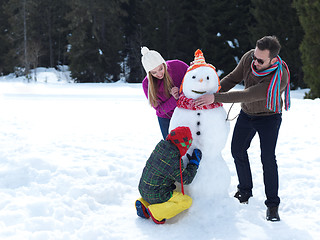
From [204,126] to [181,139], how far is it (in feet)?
1.05

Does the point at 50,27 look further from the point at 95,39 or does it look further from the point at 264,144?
the point at 264,144

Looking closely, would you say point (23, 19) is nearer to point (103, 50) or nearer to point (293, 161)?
point (103, 50)

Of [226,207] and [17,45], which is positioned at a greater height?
[17,45]

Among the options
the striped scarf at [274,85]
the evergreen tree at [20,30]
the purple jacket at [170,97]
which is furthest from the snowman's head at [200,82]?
the evergreen tree at [20,30]

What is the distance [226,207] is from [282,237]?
552mm

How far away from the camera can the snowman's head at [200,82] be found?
3020 millimetres

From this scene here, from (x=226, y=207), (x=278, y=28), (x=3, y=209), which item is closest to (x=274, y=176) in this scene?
(x=226, y=207)

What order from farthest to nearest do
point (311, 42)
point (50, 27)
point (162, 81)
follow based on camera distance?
point (50, 27), point (311, 42), point (162, 81)

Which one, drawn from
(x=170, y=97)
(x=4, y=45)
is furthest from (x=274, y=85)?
(x=4, y=45)

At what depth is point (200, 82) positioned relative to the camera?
3.01 m

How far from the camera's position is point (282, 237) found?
2742 millimetres

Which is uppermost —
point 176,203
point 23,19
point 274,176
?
point 23,19

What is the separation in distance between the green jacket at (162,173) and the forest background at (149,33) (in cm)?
1410

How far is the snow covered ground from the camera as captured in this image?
2.89 m
